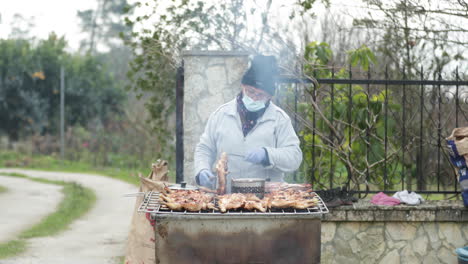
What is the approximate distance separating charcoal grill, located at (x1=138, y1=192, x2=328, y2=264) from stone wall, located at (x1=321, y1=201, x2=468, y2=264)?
7.08 feet

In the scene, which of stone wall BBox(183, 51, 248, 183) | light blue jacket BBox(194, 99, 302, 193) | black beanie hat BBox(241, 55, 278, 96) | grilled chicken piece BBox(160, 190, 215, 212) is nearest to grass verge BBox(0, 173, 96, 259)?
stone wall BBox(183, 51, 248, 183)

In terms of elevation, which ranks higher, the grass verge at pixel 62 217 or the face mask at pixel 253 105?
the face mask at pixel 253 105

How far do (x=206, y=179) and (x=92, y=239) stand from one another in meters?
4.74

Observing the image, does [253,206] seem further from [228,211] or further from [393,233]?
[393,233]

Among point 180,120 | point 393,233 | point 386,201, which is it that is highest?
point 180,120

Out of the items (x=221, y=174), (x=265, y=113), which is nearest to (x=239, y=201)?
(x=221, y=174)

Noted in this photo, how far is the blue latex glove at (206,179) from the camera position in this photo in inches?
187

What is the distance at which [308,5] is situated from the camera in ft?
27.6

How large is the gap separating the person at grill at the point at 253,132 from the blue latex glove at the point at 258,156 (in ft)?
0.35

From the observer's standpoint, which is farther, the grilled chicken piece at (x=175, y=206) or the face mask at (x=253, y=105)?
the face mask at (x=253, y=105)

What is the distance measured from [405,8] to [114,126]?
698 inches

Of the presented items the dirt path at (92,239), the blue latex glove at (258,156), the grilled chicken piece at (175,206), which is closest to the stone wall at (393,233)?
the blue latex glove at (258,156)

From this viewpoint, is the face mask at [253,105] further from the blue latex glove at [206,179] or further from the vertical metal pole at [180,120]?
the vertical metal pole at [180,120]

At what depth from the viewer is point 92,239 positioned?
8.92 metres
